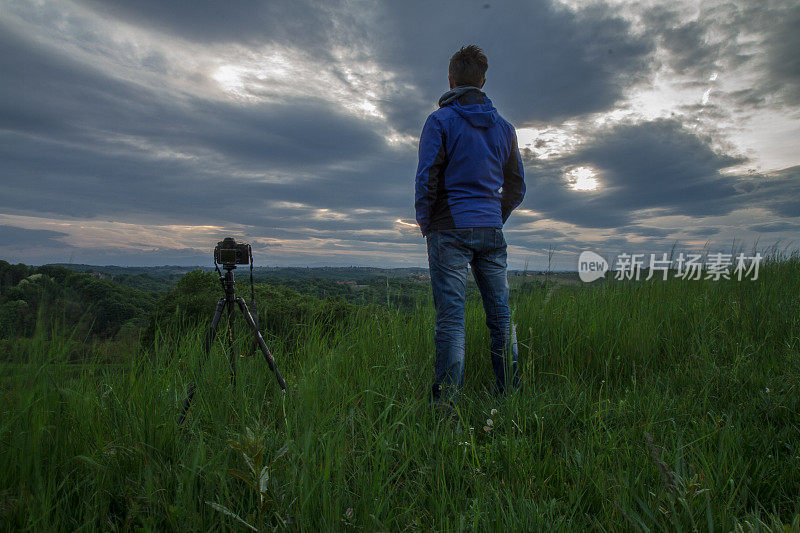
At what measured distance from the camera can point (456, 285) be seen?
130 inches

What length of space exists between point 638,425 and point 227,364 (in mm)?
2763

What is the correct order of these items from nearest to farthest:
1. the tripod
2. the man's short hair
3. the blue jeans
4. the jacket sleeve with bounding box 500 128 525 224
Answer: the tripod, the blue jeans, the man's short hair, the jacket sleeve with bounding box 500 128 525 224

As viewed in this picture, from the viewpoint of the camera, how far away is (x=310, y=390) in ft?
8.12

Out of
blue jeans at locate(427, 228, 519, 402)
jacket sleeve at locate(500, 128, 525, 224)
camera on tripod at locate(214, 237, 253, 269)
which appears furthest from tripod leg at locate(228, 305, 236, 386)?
jacket sleeve at locate(500, 128, 525, 224)

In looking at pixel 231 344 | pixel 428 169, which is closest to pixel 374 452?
pixel 231 344

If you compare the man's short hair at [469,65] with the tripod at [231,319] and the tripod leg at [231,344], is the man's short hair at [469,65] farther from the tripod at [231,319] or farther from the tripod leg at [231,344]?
the tripod leg at [231,344]

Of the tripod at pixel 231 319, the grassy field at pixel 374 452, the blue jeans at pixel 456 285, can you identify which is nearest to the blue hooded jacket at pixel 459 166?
the blue jeans at pixel 456 285

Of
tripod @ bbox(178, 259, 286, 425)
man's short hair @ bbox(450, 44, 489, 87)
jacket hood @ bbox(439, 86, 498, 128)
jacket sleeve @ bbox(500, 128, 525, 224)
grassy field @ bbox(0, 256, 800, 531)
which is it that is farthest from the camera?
jacket sleeve @ bbox(500, 128, 525, 224)

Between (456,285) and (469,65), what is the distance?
6.12 feet

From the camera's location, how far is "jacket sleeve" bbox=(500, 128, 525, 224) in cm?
384

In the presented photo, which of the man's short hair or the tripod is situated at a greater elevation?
the man's short hair

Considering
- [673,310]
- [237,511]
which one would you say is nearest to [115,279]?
[237,511]

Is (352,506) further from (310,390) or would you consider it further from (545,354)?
(545,354)

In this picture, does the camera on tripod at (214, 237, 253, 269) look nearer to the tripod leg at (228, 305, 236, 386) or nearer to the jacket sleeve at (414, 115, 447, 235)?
the tripod leg at (228, 305, 236, 386)
